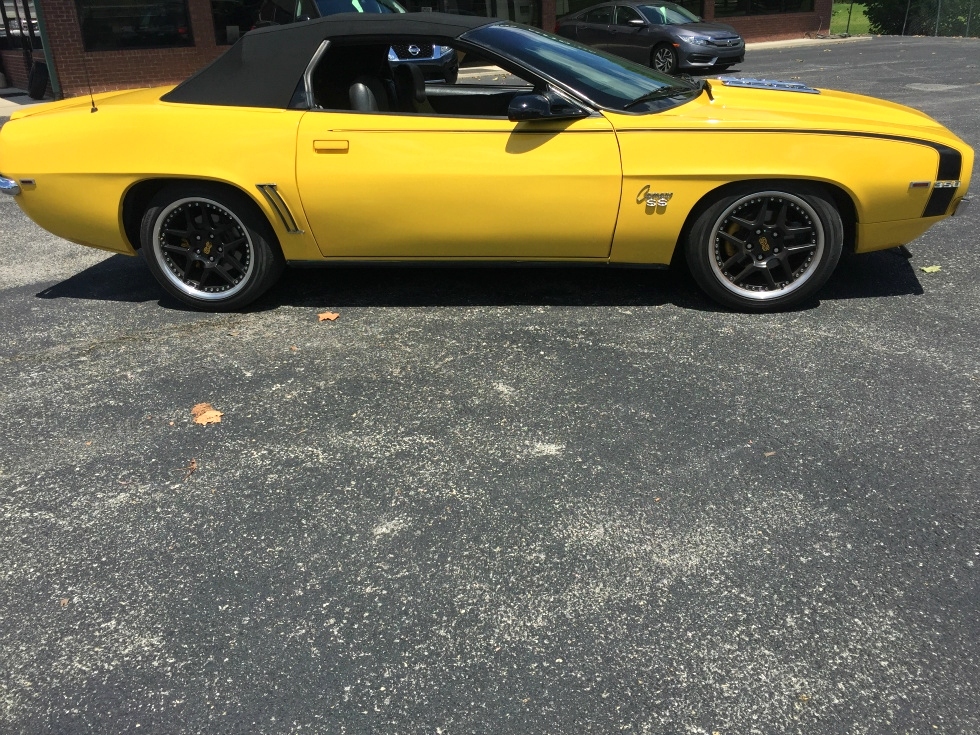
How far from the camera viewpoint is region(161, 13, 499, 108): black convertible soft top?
446 centimetres

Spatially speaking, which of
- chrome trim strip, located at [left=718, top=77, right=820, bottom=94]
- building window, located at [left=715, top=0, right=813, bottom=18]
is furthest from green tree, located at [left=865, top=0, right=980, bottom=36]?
chrome trim strip, located at [left=718, top=77, right=820, bottom=94]

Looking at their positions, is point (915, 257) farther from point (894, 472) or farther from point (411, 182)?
point (411, 182)

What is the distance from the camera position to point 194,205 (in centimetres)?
461

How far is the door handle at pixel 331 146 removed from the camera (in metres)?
4.34

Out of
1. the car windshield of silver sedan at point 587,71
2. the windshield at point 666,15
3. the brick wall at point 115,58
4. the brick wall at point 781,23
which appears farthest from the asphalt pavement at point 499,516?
the brick wall at point 781,23

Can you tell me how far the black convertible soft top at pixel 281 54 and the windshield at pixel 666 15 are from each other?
538 inches

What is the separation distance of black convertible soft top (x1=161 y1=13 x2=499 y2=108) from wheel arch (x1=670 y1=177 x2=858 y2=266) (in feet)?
5.05

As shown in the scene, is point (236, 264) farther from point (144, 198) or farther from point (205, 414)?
point (205, 414)

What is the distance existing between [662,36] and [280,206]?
1375 centimetres

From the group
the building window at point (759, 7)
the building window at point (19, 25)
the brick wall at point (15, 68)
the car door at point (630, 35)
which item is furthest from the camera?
the building window at point (759, 7)

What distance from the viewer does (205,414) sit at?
3.70m

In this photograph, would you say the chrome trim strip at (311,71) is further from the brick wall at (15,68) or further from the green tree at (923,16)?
the green tree at (923,16)

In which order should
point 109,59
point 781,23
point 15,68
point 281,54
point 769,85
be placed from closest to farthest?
1. point 281,54
2. point 769,85
3. point 109,59
4. point 15,68
5. point 781,23

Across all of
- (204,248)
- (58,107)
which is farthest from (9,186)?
(204,248)
